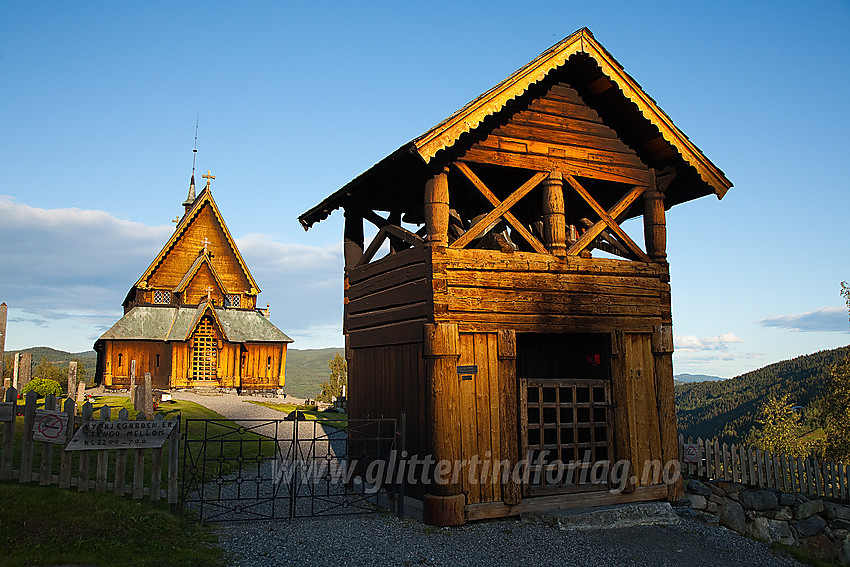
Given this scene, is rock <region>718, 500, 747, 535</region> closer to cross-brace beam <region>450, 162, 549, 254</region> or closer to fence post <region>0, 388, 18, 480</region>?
cross-brace beam <region>450, 162, 549, 254</region>

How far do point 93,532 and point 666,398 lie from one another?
994cm

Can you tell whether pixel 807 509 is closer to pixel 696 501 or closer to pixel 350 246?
pixel 696 501

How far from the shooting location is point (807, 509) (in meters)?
14.0

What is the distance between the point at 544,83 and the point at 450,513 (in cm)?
803

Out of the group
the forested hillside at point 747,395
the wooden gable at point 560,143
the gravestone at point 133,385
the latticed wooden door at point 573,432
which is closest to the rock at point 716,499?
the latticed wooden door at point 573,432

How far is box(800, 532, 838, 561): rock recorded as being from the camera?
1373cm

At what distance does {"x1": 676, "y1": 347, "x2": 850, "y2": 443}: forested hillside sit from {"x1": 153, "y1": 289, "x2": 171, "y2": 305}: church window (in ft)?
238

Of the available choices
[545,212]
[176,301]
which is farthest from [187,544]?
[176,301]

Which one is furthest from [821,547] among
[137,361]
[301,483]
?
[137,361]

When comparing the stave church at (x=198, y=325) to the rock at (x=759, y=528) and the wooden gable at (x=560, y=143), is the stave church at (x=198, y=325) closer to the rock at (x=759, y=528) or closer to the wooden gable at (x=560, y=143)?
the wooden gable at (x=560, y=143)

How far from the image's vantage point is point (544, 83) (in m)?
11.9

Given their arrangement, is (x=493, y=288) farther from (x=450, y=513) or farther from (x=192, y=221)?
(x=192, y=221)

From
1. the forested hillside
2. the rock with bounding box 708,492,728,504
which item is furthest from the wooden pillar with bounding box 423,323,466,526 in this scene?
the forested hillside

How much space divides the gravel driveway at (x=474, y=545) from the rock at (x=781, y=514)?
3.38m
